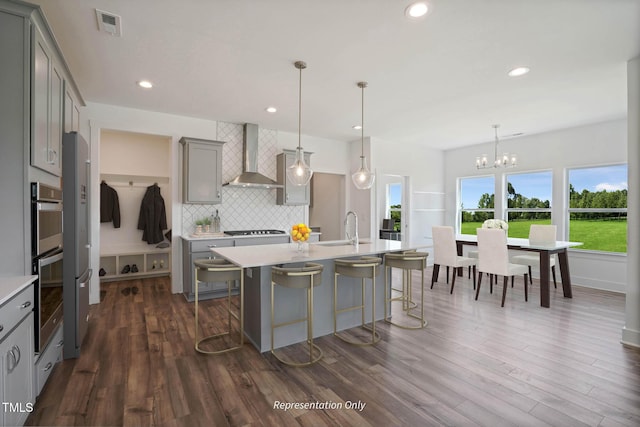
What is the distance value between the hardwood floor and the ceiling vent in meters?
2.66

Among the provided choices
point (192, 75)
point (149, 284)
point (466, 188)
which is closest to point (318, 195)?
point (466, 188)

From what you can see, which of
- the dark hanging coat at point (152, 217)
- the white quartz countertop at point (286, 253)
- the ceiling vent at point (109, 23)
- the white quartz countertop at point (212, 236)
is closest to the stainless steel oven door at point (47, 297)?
the white quartz countertop at point (286, 253)

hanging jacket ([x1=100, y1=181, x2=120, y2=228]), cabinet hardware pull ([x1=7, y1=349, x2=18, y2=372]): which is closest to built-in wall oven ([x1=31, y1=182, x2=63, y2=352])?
cabinet hardware pull ([x1=7, y1=349, x2=18, y2=372])

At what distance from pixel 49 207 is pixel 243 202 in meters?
3.24

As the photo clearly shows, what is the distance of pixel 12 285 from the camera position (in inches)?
67.7

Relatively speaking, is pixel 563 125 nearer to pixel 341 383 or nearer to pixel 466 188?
pixel 466 188

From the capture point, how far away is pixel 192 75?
3346mm

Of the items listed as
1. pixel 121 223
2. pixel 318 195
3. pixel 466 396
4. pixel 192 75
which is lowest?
pixel 466 396

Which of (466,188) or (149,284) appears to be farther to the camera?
(466,188)

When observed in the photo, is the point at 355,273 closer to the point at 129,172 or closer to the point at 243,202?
the point at 243,202

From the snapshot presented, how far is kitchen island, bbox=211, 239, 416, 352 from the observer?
112 inches

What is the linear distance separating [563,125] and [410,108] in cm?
298

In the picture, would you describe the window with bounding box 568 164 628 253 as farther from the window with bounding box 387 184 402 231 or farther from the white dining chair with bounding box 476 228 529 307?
the window with bounding box 387 184 402 231

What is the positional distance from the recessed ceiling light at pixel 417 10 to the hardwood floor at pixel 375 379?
2681 mm
